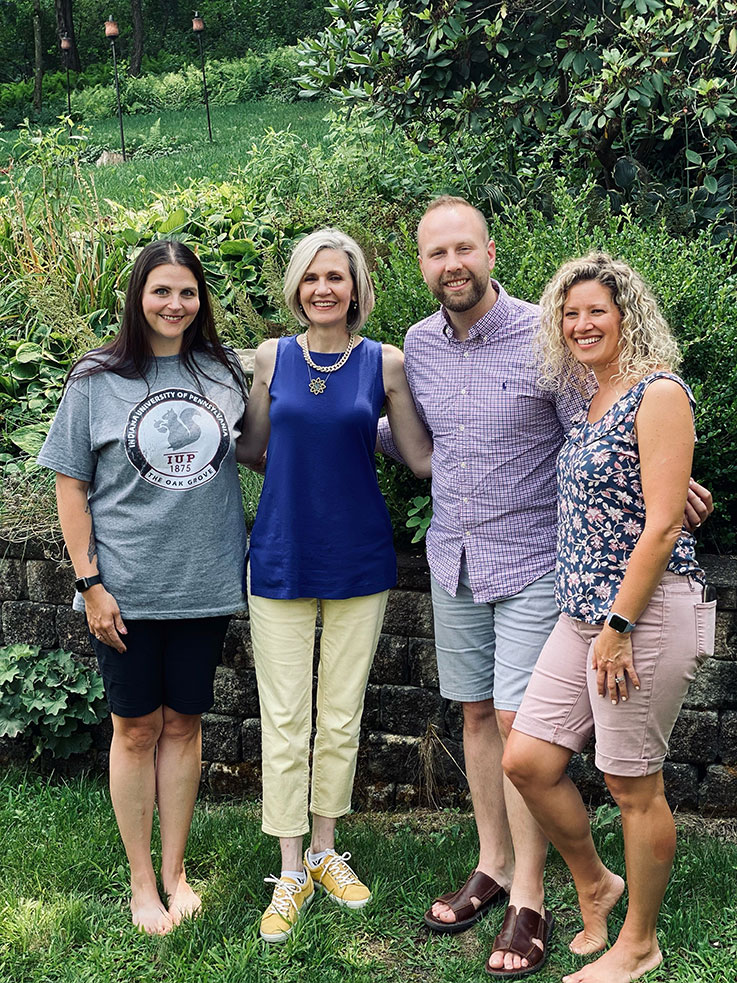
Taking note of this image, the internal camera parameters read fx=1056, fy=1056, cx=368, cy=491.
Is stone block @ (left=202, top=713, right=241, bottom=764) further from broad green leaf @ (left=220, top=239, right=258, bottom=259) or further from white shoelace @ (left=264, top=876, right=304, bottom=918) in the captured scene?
broad green leaf @ (left=220, top=239, right=258, bottom=259)

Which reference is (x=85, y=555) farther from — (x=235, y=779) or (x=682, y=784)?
(x=682, y=784)

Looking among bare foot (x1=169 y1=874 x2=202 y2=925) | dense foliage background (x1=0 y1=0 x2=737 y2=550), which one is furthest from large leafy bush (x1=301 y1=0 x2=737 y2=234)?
bare foot (x1=169 y1=874 x2=202 y2=925)

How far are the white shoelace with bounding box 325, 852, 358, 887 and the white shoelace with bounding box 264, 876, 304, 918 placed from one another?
0.13 meters

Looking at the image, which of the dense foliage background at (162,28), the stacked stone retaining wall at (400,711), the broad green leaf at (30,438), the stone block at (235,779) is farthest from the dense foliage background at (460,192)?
the dense foliage background at (162,28)

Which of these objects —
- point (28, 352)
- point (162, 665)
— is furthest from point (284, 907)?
point (28, 352)

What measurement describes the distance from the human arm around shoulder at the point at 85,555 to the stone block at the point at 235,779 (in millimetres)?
1392

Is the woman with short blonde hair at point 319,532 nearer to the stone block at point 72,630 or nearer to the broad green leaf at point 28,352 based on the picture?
the stone block at point 72,630

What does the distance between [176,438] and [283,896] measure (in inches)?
59.2

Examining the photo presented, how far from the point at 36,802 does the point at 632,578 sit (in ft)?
8.97

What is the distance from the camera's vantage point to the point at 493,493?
324cm

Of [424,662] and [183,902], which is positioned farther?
[424,662]

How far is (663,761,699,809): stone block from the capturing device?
404 cm

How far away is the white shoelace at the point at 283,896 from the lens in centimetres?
337

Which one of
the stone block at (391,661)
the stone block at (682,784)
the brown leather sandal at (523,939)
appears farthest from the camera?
the stone block at (391,661)
